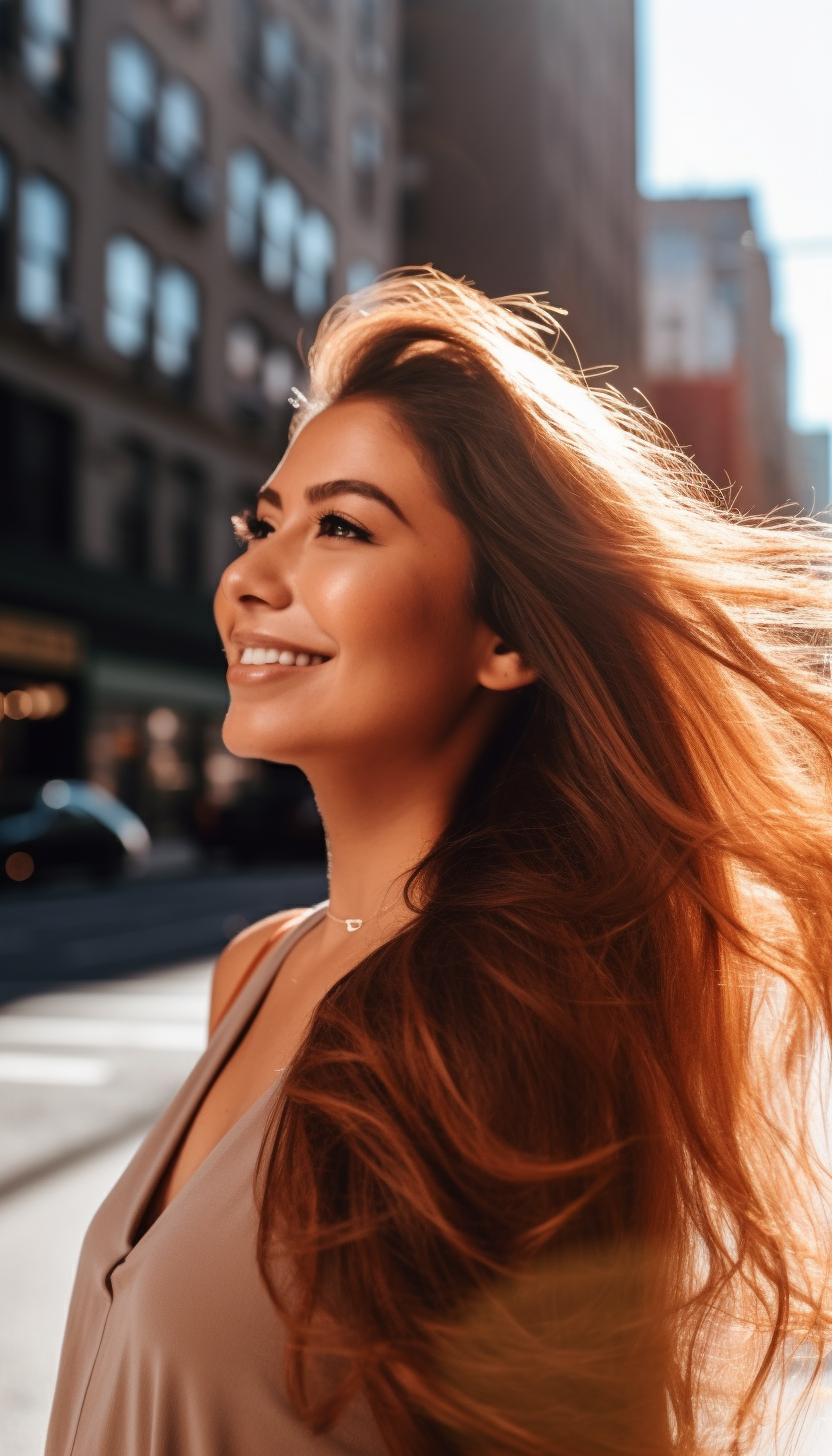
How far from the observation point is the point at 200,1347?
1.47 m

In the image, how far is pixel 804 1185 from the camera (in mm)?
1883

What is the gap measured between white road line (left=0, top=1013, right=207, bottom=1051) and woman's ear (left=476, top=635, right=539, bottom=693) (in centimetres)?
652

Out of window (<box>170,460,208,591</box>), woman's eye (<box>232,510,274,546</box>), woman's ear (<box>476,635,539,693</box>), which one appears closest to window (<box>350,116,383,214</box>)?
window (<box>170,460,208,591</box>)

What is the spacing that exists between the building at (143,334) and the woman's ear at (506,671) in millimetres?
23246

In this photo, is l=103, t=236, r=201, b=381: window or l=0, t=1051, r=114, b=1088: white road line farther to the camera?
l=103, t=236, r=201, b=381: window

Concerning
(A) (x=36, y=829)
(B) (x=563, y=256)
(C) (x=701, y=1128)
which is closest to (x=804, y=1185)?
(C) (x=701, y=1128)

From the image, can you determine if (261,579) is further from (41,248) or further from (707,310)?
(707,310)

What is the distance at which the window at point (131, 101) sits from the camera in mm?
27531

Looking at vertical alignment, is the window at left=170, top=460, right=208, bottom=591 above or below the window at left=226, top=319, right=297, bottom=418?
below

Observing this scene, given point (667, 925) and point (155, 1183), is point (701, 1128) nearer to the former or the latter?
point (667, 925)

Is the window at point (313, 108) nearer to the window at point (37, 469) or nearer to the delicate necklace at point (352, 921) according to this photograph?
the window at point (37, 469)

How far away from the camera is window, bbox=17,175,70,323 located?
80.5 feet

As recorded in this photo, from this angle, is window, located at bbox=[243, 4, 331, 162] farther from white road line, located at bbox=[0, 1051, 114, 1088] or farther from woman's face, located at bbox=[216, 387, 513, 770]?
woman's face, located at bbox=[216, 387, 513, 770]

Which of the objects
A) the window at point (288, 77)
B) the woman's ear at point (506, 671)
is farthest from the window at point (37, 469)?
the woman's ear at point (506, 671)
